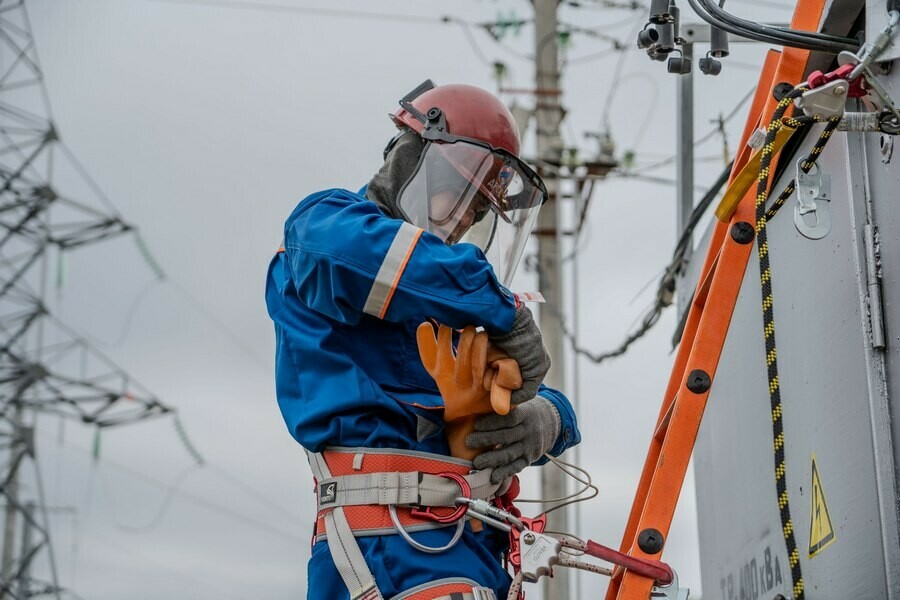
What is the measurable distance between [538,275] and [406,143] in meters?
9.64

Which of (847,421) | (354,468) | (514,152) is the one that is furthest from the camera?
(514,152)

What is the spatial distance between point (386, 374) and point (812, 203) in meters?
1.16

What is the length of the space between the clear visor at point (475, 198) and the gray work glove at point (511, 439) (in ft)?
1.97

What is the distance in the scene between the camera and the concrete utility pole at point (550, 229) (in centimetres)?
1155

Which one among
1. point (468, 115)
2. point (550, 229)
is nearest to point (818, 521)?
point (468, 115)

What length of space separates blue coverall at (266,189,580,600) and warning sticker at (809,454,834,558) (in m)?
0.79

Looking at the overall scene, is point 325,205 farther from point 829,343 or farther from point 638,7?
point 638,7

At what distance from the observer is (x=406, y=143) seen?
3.31 meters

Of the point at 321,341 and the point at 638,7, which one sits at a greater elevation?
the point at 638,7

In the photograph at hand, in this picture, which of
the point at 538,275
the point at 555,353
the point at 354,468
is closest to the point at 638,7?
the point at 538,275

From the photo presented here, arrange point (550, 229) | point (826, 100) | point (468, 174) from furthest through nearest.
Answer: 1. point (550, 229)
2. point (468, 174)
3. point (826, 100)

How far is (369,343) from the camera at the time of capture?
2941mm

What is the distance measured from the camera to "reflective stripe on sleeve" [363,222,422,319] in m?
2.64

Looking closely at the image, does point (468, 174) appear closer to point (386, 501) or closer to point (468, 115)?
point (468, 115)
